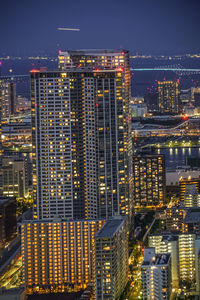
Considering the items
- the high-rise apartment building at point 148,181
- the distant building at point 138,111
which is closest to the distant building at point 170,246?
the high-rise apartment building at point 148,181

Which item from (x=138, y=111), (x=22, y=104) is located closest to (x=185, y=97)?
(x=138, y=111)

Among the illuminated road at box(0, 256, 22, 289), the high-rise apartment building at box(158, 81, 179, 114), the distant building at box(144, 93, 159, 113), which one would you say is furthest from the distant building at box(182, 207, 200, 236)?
the high-rise apartment building at box(158, 81, 179, 114)

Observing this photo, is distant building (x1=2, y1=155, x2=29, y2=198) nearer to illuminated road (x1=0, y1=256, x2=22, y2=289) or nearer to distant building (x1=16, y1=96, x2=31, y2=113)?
illuminated road (x1=0, y1=256, x2=22, y2=289)

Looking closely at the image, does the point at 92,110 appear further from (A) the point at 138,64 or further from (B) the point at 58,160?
(A) the point at 138,64

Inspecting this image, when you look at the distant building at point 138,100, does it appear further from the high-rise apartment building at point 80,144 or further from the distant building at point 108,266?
the distant building at point 108,266

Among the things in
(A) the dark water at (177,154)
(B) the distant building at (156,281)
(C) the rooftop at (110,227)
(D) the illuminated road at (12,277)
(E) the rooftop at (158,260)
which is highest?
(C) the rooftop at (110,227)

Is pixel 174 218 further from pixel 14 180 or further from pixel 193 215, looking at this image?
pixel 14 180
